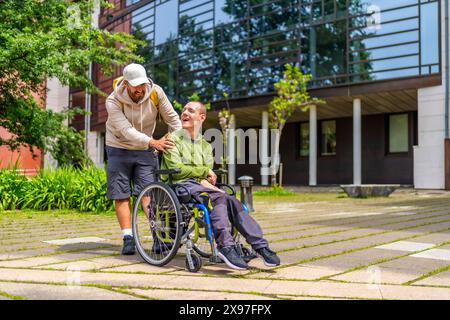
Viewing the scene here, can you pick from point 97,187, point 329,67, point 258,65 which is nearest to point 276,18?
point 258,65

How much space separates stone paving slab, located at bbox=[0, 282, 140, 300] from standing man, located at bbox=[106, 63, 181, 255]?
1.51 m

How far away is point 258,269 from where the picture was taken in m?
4.08

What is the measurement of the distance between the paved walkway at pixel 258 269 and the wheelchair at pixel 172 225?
0.39 ft

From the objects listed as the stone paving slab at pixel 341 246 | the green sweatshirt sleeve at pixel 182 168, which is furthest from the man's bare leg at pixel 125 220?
the stone paving slab at pixel 341 246

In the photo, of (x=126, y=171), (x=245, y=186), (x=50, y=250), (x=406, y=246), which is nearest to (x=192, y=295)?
(x=126, y=171)

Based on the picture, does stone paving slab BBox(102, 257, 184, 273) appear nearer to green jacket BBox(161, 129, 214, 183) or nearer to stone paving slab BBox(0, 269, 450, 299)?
stone paving slab BBox(0, 269, 450, 299)

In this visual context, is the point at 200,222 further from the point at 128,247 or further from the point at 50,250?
the point at 50,250

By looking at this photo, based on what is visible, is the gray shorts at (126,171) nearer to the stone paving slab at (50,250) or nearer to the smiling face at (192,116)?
the stone paving slab at (50,250)

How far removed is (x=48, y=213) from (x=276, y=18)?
16365 millimetres

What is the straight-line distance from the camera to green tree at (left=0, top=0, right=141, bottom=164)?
37.7ft

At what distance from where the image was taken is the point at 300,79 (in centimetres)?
1928

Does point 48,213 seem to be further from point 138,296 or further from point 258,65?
point 258,65

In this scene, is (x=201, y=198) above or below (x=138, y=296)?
above

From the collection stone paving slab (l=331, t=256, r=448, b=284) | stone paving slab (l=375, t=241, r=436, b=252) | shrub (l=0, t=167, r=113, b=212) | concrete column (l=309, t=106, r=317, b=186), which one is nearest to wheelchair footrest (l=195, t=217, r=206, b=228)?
stone paving slab (l=331, t=256, r=448, b=284)
